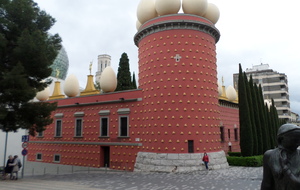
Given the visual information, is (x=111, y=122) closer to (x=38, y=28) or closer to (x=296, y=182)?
(x=38, y=28)

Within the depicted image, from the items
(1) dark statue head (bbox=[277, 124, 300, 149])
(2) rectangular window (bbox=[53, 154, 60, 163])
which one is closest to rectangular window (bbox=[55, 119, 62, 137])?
(2) rectangular window (bbox=[53, 154, 60, 163])

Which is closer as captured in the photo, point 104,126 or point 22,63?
point 22,63

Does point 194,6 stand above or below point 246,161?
above

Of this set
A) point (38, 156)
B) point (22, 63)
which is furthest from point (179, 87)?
point (38, 156)

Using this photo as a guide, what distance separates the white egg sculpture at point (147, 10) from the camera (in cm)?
2278

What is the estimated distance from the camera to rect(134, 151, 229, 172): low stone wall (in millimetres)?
19391

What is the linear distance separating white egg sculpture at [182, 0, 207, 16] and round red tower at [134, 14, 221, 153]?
64 cm

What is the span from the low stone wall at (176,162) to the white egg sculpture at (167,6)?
40.0 feet

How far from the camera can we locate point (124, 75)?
35281 mm

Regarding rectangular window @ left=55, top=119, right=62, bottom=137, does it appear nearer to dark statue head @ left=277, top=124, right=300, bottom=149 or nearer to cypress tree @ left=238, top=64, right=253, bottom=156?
cypress tree @ left=238, top=64, right=253, bottom=156

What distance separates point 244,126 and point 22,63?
19.5m

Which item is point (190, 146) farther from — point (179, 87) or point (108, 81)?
point (108, 81)

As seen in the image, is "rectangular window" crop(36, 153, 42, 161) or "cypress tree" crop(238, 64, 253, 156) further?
"rectangular window" crop(36, 153, 42, 161)

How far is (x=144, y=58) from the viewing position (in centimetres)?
2306
